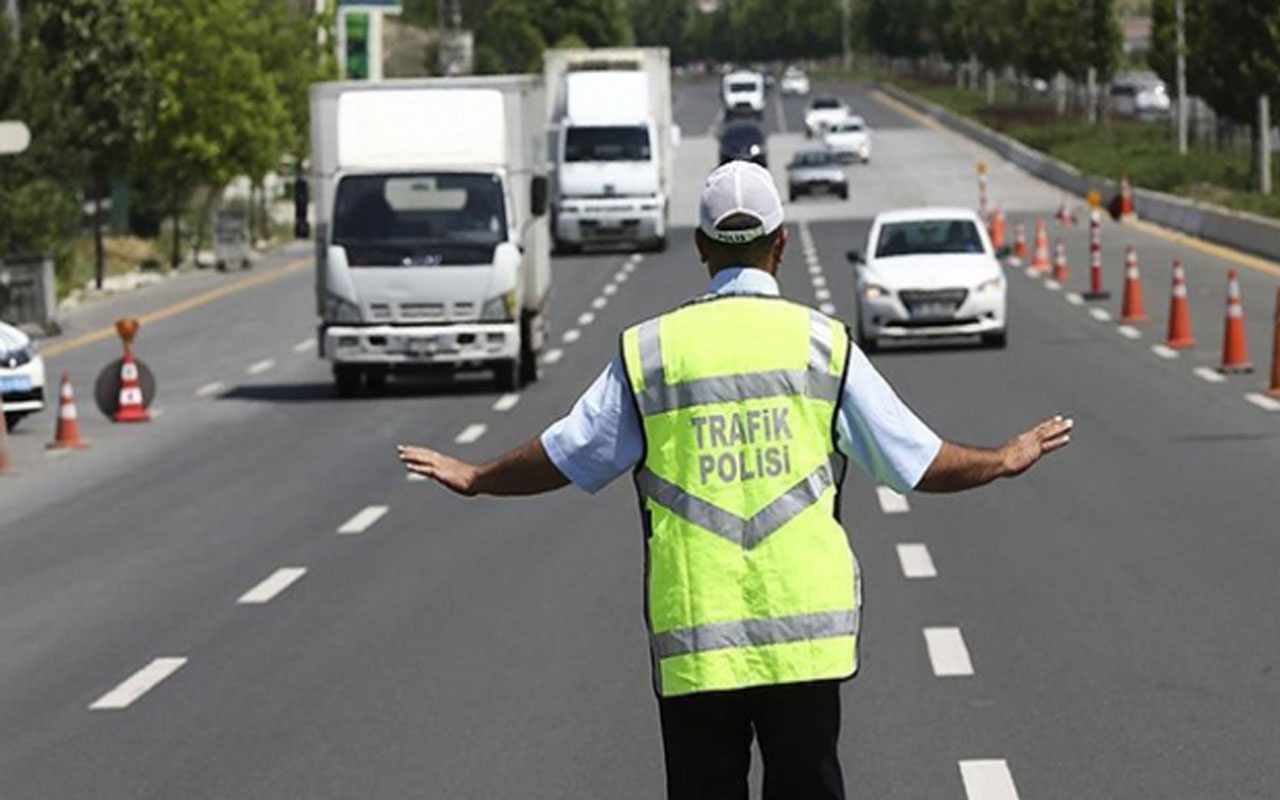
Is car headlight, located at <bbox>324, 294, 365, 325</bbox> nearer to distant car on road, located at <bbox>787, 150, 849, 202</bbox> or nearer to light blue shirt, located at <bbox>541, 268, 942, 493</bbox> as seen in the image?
light blue shirt, located at <bbox>541, 268, 942, 493</bbox>

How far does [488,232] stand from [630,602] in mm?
14857

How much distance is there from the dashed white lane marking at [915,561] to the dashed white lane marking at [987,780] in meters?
5.17

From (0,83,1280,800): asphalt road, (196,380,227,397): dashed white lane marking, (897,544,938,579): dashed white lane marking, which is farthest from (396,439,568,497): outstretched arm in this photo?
(196,380,227,397): dashed white lane marking

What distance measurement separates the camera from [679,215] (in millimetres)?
74375

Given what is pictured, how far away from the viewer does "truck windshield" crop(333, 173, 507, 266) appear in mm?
29312

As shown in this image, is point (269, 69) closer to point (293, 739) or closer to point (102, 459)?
point (102, 459)

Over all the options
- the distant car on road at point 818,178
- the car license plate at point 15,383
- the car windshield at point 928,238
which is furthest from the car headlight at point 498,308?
the distant car on road at point 818,178

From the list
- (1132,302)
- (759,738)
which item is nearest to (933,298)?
(1132,302)

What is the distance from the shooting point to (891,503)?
19297 millimetres

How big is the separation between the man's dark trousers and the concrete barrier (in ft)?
138

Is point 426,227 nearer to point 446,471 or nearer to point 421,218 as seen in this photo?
point 421,218

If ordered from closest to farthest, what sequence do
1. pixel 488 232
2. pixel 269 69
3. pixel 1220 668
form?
1. pixel 1220 668
2. pixel 488 232
3. pixel 269 69

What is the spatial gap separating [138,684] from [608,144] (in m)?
44.8

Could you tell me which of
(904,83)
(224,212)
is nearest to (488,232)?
(224,212)
